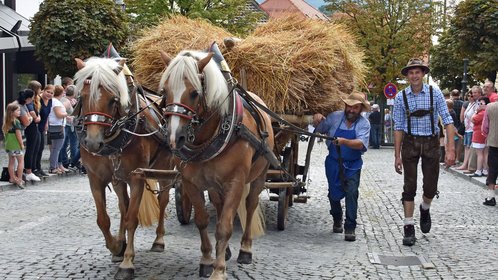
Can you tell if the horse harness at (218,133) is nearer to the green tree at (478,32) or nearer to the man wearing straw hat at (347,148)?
the man wearing straw hat at (347,148)

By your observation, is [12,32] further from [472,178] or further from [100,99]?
[100,99]

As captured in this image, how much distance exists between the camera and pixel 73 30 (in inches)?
744

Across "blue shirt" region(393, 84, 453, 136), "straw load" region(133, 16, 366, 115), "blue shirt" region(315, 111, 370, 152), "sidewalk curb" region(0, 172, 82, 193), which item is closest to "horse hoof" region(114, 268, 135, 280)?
"straw load" region(133, 16, 366, 115)

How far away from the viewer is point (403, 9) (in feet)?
136

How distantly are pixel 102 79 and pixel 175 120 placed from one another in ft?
3.23

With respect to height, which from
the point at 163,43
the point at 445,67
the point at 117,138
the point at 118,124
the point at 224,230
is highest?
the point at 445,67

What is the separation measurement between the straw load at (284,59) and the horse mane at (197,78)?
2.31 meters

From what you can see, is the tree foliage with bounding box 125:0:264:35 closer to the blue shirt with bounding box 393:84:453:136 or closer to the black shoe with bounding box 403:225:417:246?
the blue shirt with bounding box 393:84:453:136

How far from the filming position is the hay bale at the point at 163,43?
29.7ft

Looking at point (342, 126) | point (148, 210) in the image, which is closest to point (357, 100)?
point (342, 126)

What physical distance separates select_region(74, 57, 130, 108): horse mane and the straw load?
88.9 inches

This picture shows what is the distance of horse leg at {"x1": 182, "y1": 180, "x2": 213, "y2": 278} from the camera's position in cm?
660

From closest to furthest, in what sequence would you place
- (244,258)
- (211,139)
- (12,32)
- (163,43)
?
(211,139) < (244,258) < (163,43) < (12,32)

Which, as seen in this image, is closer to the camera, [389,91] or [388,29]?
[389,91]
